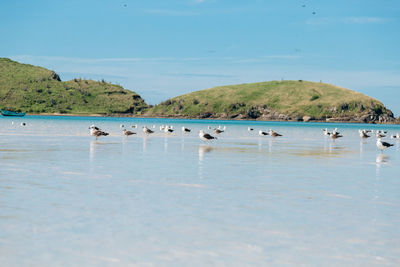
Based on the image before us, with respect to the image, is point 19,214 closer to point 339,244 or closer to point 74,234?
point 74,234

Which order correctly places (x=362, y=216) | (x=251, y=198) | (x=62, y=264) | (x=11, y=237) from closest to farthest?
1. (x=62, y=264)
2. (x=11, y=237)
3. (x=362, y=216)
4. (x=251, y=198)

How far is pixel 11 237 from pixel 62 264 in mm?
1888

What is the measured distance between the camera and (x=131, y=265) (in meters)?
8.03

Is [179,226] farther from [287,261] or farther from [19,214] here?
[19,214]

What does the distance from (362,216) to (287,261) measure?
440 cm

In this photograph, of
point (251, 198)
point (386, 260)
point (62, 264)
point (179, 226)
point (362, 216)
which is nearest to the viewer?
point (62, 264)

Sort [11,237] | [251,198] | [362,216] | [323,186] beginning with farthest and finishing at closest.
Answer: [323,186], [251,198], [362,216], [11,237]

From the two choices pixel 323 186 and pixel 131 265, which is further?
pixel 323 186

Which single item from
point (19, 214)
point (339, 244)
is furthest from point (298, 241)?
point (19, 214)

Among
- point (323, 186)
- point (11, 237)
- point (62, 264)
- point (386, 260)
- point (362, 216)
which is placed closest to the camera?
point (62, 264)

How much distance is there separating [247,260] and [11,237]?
4387mm

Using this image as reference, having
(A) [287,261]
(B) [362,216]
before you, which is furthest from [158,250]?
(B) [362,216]

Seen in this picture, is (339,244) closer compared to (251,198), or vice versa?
(339,244)

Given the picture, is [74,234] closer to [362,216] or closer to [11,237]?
[11,237]
